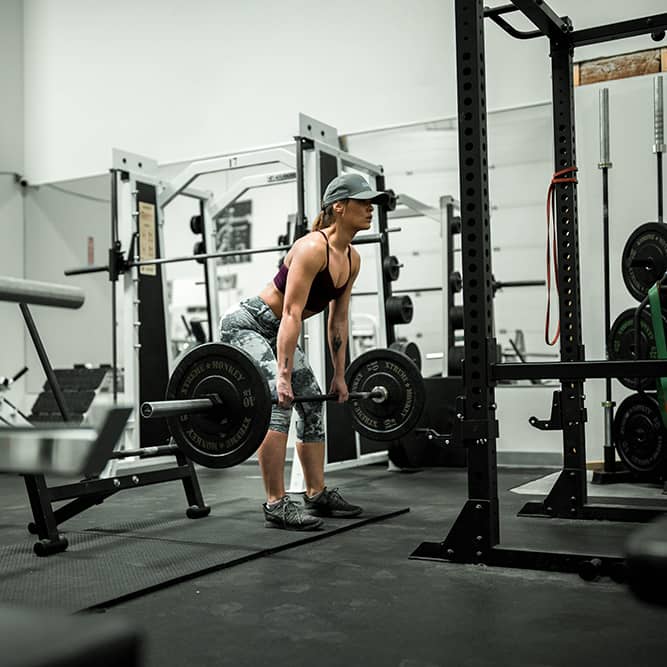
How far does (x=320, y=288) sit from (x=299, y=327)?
22 centimetres

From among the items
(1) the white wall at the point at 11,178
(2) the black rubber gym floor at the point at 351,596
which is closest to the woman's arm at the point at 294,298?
(2) the black rubber gym floor at the point at 351,596

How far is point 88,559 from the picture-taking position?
8.97ft

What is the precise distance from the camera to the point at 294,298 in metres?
3.01

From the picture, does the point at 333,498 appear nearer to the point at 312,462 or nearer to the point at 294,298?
the point at 312,462

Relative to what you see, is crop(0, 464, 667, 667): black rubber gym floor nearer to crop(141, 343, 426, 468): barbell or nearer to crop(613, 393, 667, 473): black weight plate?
crop(141, 343, 426, 468): barbell

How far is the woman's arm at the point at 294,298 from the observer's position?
2.96 metres

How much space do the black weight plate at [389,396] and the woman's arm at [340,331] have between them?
149mm

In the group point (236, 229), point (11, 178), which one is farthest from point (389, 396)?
point (11, 178)

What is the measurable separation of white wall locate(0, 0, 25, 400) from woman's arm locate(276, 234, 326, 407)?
494 cm

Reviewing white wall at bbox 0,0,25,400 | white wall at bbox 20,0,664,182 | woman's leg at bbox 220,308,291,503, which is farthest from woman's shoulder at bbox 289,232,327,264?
white wall at bbox 0,0,25,400

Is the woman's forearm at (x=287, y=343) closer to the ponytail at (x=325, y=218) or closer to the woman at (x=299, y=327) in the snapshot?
the woman at (x=299, y=327)

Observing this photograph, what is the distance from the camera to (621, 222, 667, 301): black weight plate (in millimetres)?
3799

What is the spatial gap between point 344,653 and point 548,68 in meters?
4.61

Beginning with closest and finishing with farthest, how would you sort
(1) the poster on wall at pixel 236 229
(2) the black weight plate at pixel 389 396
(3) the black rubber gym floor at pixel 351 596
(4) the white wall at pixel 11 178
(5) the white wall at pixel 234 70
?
1. (3) the black rubber gym floor at pixel 351 596
2. (2) the black weight plate at pixel 389 396
3. (5) the white wall at pixel 234 70
4. (1) the poster on wall at pixel 236 229
5. (4) the white wall at pixel 11 178
